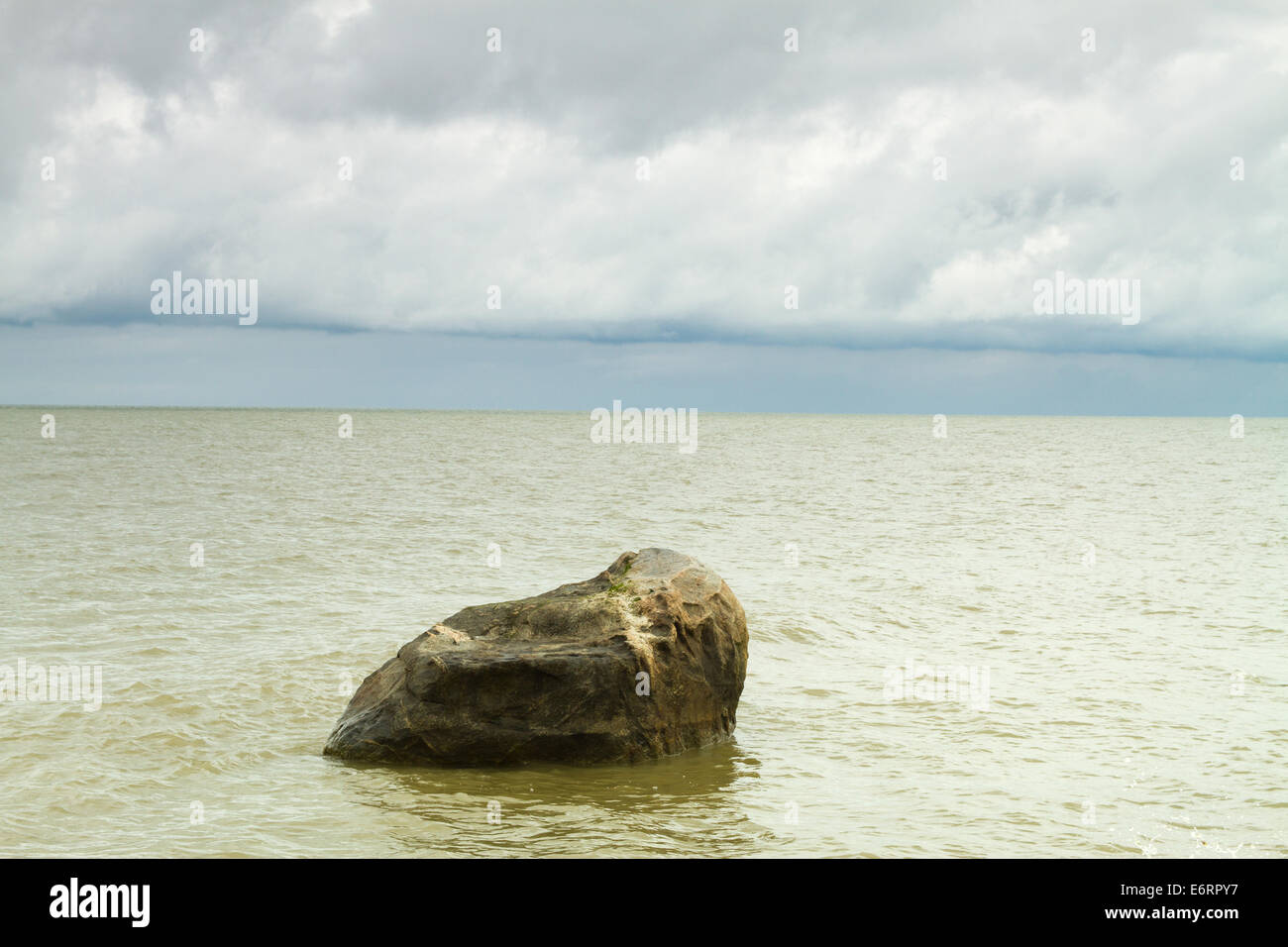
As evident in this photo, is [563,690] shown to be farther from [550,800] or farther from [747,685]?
[747,685]

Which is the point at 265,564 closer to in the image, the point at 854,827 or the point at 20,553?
the point at 20,553

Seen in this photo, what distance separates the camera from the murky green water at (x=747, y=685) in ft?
23.2

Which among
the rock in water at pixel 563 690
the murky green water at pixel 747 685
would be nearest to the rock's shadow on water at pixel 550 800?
the murky green water at pixel 747 685

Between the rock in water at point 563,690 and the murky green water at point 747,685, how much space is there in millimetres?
263

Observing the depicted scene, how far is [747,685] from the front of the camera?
449 inches

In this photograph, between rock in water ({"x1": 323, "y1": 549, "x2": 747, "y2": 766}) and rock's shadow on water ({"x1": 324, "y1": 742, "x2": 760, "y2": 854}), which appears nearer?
rock's shadow on water ({"x1": 324, "y1": 742, "x2": 760, "y2": 854})

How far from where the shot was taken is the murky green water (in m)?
7.06

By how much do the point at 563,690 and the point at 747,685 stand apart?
11.5 ft

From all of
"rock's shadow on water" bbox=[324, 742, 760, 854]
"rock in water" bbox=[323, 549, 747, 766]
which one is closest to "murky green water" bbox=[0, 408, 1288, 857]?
"rock's shadow on water" bbox=[324, 742, 760, 854]

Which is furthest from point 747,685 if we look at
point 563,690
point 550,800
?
point 550,800

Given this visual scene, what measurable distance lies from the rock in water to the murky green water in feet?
0.86

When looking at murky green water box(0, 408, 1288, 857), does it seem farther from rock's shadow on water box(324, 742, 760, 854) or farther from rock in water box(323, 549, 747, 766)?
rock in water box(323, 549, 747, 766)

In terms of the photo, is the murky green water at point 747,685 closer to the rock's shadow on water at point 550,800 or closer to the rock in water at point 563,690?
the rock's shadow on water at point 550,800
